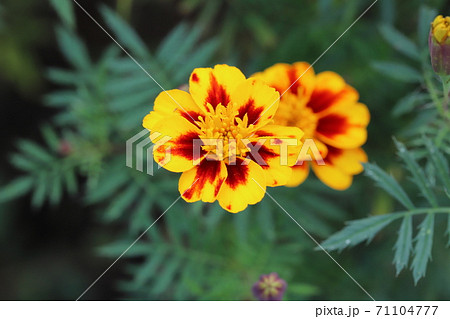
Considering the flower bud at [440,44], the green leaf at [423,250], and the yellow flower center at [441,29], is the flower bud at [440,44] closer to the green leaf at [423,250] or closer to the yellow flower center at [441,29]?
the yellow flower center at [441,29]

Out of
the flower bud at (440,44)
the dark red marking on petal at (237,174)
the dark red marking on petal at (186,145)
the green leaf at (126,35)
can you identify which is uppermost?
the green leaf at (126,35)

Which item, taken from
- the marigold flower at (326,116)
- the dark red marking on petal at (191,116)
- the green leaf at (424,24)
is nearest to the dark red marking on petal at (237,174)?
the dark red marking on petal at (191,116)

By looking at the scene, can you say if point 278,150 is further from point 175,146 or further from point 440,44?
point 440,44

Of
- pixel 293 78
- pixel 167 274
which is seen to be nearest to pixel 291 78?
pixel 293 78

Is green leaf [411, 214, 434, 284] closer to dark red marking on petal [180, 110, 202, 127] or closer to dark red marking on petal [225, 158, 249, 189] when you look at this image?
dark red marking on petal [225, 158, 249, 189]

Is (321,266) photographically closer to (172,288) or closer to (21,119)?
(172,288)

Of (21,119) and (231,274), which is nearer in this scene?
(231,274)
